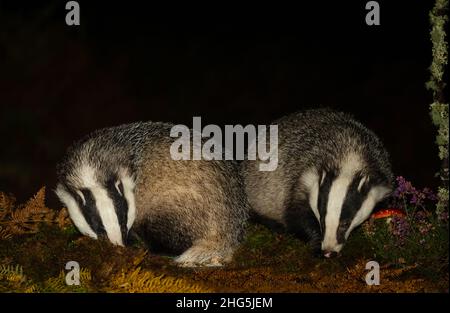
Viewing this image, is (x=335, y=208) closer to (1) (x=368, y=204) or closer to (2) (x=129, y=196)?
(1) (x=368, y=204)

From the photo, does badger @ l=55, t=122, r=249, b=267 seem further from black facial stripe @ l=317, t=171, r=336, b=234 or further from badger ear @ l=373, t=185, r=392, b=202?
badger ear @ l=373, t=185, r=392, b=202

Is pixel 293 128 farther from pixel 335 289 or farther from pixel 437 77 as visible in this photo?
pixel 335 289

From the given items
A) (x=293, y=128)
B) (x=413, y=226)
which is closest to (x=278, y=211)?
(x=293, y=128)

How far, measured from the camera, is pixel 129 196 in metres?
4.73

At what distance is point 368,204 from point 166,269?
1646mm

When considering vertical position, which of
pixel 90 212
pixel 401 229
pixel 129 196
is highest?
pixel 129 196

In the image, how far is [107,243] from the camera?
435 centimetres

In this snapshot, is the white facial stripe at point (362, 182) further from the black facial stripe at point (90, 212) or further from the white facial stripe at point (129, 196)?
the black facial stripe at point (90, 212)

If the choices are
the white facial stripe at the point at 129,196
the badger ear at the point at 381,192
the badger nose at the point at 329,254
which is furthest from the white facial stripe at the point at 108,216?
the badger ear at the point at 381,192

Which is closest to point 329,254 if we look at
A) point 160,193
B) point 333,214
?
point 333,214

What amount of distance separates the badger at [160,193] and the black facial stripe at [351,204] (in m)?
0.79

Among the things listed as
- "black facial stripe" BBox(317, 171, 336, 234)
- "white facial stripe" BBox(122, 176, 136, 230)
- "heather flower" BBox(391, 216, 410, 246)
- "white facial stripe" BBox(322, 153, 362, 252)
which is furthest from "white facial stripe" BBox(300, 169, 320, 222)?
"white facial stripe" BBox(122, 176, 136, 230)

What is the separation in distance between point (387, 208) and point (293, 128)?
3.71 ft

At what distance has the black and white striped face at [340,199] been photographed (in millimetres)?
4703
